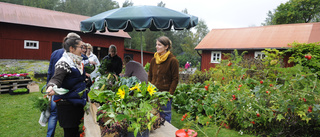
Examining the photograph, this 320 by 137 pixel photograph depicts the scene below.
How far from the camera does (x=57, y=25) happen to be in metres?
14.4

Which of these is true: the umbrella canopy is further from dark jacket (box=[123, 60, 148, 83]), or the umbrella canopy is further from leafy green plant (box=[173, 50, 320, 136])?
leafy green plant (box=[173, 50, 320, 136])

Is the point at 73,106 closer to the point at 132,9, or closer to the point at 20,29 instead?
the point at 132,9

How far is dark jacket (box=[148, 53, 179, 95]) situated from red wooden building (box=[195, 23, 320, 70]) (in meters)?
12.0

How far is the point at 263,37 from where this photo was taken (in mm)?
15836

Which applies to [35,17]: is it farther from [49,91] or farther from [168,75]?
[49,91]

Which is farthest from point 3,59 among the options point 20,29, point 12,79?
point 12,79

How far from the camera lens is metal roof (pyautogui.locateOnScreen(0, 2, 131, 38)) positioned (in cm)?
1282

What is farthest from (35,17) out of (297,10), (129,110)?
(297,10)

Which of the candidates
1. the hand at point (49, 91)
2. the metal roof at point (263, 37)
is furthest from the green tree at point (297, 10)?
the hand at point (49, 91)

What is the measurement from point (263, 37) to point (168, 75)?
624 inches

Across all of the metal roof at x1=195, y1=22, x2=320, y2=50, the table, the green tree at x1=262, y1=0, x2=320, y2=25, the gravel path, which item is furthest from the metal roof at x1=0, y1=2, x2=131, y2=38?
the green tree at x1=262, y1=0, x2=320, y2=25

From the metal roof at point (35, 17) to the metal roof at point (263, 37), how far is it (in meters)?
11.7

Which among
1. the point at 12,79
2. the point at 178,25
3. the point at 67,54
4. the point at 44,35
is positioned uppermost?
the point at 44,35

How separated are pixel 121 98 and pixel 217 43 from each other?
55.3ft
